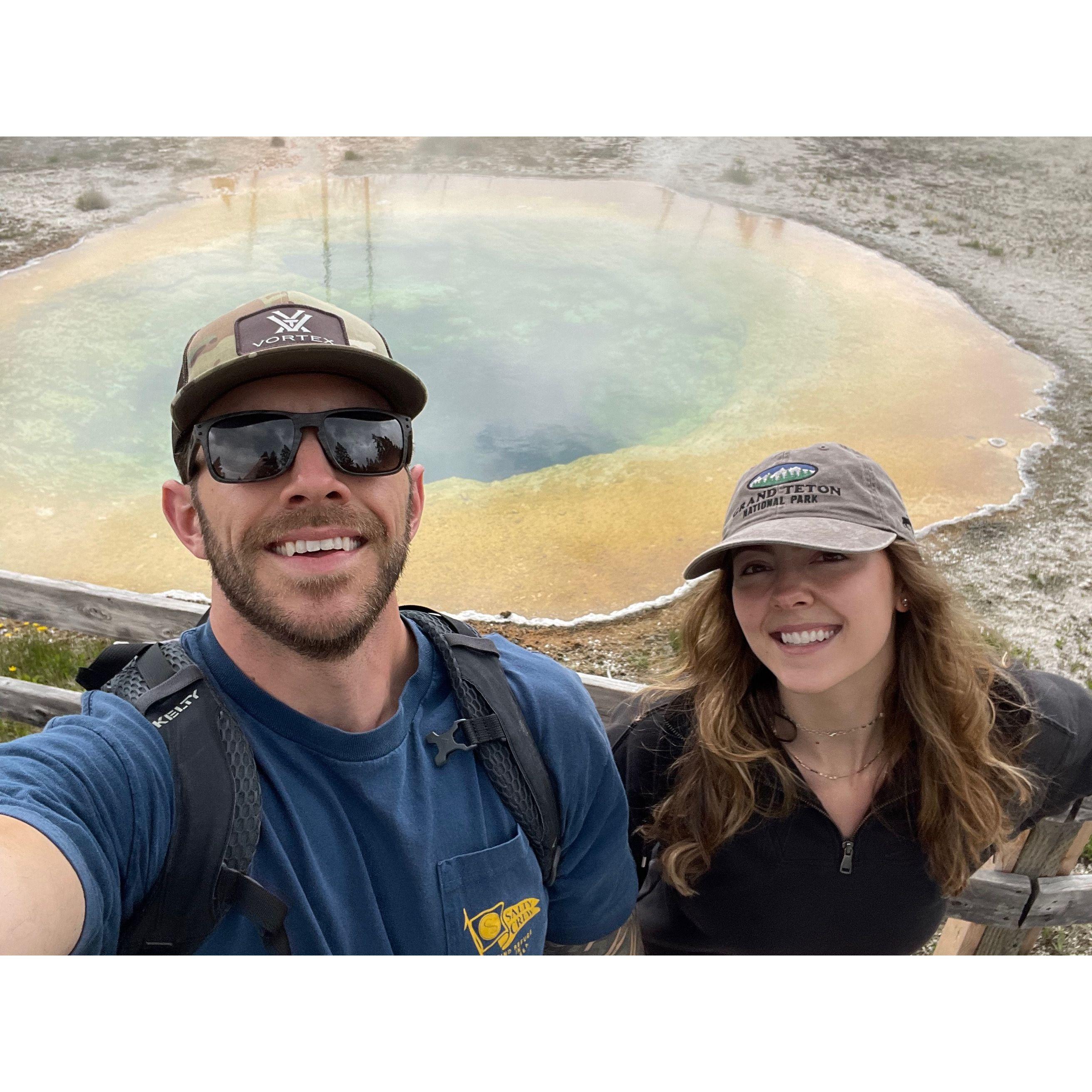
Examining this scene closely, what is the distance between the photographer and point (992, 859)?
2.98 meters

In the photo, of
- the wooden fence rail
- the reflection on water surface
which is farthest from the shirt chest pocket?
the reflection on water surface

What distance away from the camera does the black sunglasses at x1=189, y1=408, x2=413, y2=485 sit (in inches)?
61.5

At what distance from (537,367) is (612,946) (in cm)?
1154

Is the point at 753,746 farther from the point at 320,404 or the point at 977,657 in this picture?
the point at 320,404

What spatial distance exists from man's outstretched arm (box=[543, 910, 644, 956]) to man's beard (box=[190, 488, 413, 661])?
77cm

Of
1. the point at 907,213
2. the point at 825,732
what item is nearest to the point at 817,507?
the point at 825,732

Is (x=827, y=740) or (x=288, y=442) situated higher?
(x=288, y=442)

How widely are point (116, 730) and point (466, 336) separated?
12798mm

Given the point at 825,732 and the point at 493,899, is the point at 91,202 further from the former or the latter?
the point at 493,899

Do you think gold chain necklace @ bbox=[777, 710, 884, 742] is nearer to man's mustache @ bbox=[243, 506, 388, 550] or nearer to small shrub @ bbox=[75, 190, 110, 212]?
man's mustache @ bbox=[243, 506, 388, 550]

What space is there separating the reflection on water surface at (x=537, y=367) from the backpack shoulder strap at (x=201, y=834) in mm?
6281

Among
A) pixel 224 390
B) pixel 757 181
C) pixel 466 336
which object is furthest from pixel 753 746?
pixel 757 181

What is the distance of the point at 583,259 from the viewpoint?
16.2 m

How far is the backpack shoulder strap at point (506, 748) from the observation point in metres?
1.65
